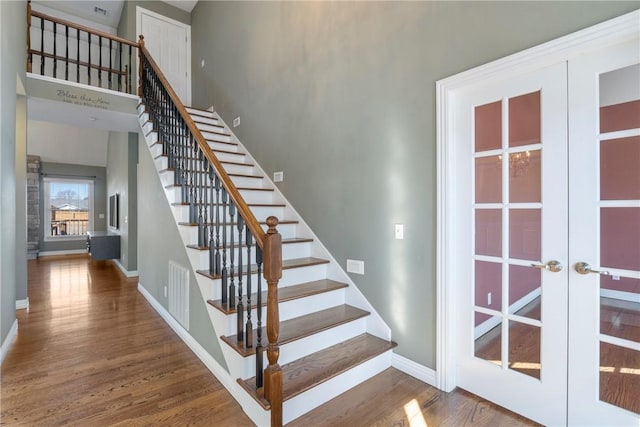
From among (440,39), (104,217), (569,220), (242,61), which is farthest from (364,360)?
(104,217)

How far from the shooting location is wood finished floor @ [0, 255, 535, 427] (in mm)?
1807

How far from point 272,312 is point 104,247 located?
6.41m

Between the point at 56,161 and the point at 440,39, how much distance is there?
10054 millimetres

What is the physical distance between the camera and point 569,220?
5.42 feet

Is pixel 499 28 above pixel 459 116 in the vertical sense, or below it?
above

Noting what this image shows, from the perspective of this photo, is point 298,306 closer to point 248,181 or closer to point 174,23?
point 248,181

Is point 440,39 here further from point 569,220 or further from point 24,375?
point 24,375

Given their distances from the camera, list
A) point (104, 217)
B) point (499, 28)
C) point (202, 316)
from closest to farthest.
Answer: point (499, 28)
point (202, 316)
point (104, 217)

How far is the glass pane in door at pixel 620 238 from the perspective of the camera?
1479 millimetres

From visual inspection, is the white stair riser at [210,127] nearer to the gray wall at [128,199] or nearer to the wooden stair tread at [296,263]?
the gray wall at [128,199]

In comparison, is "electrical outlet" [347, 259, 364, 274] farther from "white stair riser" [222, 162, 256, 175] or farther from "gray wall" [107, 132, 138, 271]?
"gray wall" [107, 132, 138, 271]

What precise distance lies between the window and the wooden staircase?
24.0ft

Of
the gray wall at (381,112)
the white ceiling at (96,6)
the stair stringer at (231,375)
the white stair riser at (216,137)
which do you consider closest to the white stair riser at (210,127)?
the white stair riser at (216,137)

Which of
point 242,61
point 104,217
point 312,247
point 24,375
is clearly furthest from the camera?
point 104,217
